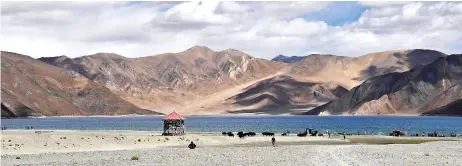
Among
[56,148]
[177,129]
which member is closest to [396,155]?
[56,148]

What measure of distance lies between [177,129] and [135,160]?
182 feet

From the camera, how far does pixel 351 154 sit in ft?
200

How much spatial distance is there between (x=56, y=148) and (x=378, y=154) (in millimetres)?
31890

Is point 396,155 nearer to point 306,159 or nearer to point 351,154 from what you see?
point 351,154

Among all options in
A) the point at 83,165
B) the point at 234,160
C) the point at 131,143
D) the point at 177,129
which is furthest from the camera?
the point at 177,129

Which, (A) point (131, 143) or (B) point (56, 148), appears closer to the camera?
(B) point (56, 148)

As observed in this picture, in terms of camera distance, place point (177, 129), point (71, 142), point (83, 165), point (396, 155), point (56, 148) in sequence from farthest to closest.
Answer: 1. point (177, 129)
2. point (71, 142)
3. point (56, 148)
4. point (396, 155)
5. point (83, 165)

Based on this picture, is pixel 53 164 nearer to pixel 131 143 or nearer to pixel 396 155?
pixel 396 155

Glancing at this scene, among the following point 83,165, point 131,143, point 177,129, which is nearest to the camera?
point 83,165

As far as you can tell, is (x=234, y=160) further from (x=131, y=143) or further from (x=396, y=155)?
(x=131, y=143)

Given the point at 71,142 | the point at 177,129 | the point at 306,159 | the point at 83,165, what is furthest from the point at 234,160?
the point at 177,129

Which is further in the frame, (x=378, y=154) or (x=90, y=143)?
(x=90, y=143)

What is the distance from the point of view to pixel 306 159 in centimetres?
5459

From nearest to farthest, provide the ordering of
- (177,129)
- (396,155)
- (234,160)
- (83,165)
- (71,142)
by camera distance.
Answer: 1. (83,165)
2. (234,160)
3. (396,155)
4. (71,142)
5. (177,129)
